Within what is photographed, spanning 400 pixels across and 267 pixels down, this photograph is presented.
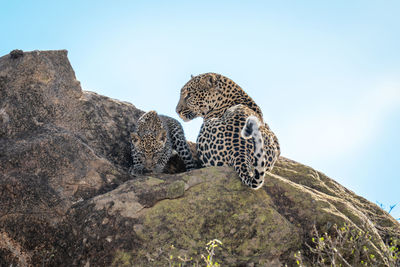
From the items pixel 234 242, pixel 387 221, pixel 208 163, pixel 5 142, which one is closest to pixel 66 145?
pixel 5 142

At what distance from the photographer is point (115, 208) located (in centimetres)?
720

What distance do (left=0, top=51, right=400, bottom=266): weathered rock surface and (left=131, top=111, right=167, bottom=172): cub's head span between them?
1.36 metres

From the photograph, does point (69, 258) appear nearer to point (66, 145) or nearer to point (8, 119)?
point (66, 145)

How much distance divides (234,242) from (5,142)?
4.31m

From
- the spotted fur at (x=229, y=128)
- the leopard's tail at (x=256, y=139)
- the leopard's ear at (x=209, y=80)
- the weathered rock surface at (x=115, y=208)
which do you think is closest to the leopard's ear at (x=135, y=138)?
the weathered rock surface at (x=115, y=208)

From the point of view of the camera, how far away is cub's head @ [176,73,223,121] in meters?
10.8

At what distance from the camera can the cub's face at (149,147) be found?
33.0 ft

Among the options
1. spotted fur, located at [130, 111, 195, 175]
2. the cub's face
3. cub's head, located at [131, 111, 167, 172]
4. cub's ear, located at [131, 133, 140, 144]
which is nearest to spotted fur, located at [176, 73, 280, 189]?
spotted fur, located at [130, 111, 195, 175]

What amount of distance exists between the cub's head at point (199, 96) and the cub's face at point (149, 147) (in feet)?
2.86

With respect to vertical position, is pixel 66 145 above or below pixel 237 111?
below

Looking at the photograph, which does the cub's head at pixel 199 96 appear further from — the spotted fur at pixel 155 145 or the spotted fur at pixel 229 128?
the spotted fur at pixel 155 145

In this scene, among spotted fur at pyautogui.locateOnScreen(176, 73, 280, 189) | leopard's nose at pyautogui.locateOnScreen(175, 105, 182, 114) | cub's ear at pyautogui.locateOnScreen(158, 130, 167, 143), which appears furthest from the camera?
leopard's nose at pyautogui.locateOnScreen(175, 105, 182, 114)

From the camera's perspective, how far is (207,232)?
23.3 ft

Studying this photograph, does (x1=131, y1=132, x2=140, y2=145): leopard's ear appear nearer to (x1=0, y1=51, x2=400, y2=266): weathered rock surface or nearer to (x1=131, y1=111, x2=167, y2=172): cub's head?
(x1=131, y1=111, x2=167, y2=172): cub's head
